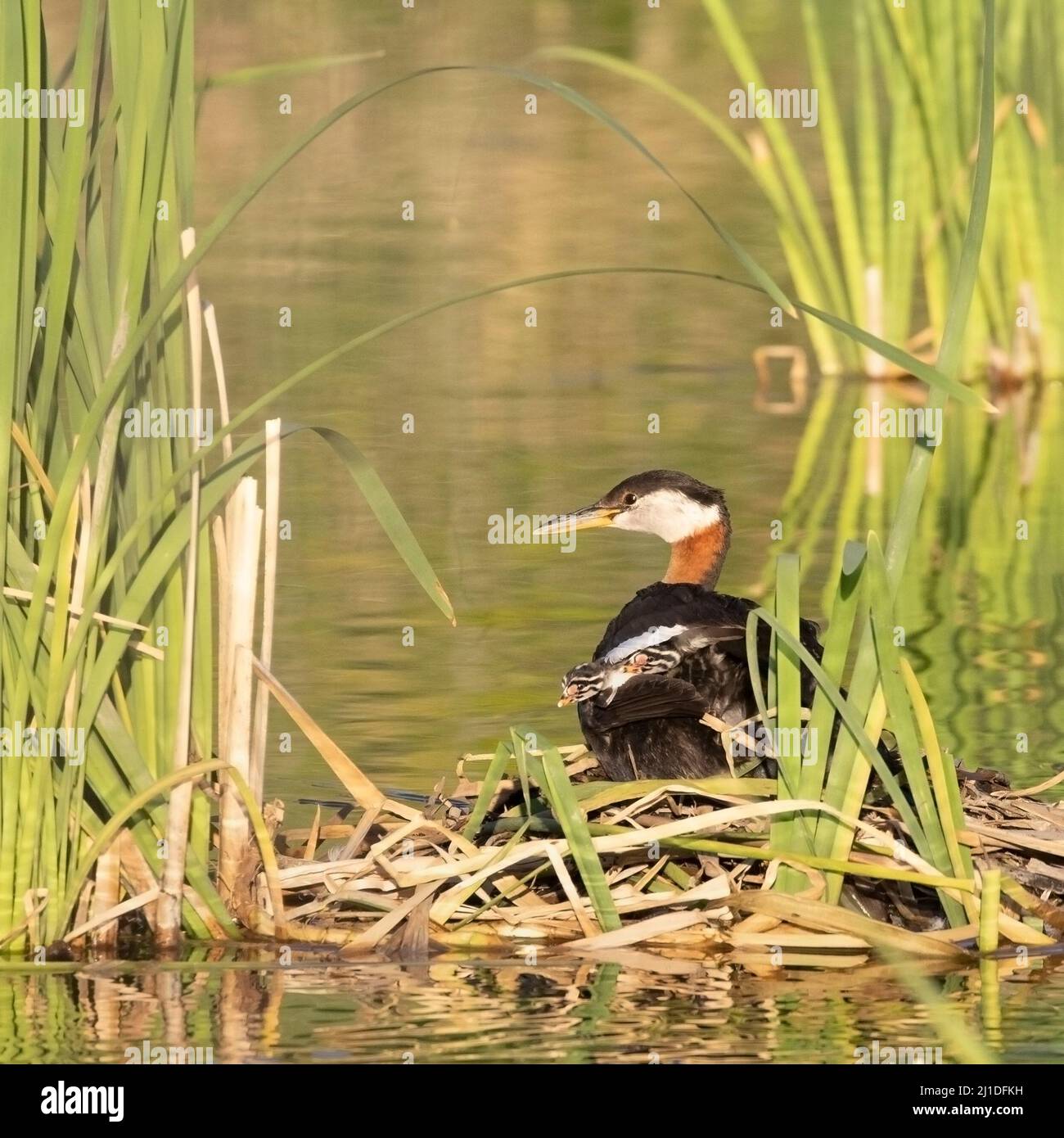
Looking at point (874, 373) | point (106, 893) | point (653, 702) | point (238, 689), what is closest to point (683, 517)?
point (653, 702)

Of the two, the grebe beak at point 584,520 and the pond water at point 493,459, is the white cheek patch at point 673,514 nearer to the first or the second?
the grebe beak at point 584,520

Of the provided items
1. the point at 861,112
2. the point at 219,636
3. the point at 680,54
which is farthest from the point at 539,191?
the point at 219,636

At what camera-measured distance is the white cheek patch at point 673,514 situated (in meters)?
7.00

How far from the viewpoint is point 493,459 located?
11.1 metres

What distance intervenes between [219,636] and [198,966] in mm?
785

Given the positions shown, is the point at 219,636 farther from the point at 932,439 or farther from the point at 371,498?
the point at 932,439

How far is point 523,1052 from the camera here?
4.44 metres

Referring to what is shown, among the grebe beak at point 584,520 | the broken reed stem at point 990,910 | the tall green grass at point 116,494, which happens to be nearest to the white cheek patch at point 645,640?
the tall green grass at point 116,494

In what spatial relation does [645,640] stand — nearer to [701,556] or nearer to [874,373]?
[701,556]

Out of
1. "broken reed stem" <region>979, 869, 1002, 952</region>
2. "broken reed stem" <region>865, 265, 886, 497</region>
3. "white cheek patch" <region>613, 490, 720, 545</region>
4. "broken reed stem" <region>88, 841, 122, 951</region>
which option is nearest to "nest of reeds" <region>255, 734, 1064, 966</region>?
"broken reed stem" <region>979, 869, 1002, 952</region>

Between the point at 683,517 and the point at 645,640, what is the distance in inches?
53.7

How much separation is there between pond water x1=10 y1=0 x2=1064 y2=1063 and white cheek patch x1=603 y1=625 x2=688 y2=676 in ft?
2.64

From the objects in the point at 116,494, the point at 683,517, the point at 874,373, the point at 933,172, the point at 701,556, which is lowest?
the point at 116,494

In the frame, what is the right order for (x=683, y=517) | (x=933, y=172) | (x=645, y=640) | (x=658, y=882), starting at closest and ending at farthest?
(x=658, y=882) < (x=645, y=640) < (x=683, y=517) < (x=933, y=172)
